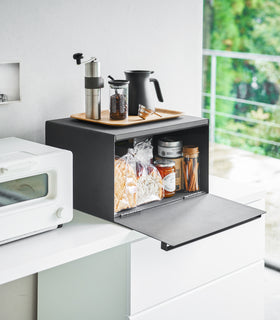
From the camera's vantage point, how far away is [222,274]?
2.03 metres

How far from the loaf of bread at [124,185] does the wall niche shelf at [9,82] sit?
458mm

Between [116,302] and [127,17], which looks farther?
[127,17]

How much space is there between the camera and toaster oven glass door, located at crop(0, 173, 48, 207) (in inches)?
63.0

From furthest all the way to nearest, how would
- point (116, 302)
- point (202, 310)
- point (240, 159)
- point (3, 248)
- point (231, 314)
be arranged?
1. point (240, 159)
2. point (231, 314)
3. point (202, 310)
4. point (116, 302)
5. point (3, 248)

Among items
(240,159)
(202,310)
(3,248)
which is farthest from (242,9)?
(3,248)

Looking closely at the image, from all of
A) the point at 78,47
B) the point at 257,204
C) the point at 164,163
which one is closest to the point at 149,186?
the point at 164,163

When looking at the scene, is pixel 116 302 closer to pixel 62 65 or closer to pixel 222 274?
pixel 222 274

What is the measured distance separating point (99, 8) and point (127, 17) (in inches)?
5.7

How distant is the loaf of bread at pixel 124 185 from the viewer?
1.82 m

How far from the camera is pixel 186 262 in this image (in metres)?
1.88

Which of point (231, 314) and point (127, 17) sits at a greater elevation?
point (127, 17)

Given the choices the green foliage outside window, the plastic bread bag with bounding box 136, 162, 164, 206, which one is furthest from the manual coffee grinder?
the green foliage outside window

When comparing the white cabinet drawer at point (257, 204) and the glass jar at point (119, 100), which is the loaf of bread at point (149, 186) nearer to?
the glass jar at point (119, 100)

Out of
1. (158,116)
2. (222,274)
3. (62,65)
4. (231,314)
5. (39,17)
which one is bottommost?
(231,314)
